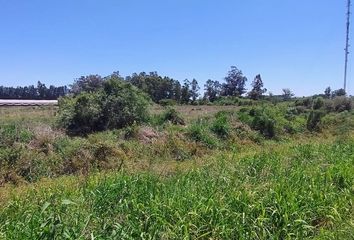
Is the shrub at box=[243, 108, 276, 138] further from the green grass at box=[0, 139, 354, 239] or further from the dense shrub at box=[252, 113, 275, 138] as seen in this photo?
the green grass at box=[0, 139, 354, 239]

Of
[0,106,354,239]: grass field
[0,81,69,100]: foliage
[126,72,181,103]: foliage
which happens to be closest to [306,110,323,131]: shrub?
[0,106,354,239]: grass field

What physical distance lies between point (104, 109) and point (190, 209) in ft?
37.8

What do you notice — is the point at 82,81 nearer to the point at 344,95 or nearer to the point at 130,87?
the point at 130,87

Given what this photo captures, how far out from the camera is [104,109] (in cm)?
1605

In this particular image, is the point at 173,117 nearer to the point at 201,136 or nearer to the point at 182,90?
the point at 201,136

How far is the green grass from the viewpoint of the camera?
169 inches

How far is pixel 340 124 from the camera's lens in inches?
993

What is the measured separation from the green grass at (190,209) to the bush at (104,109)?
899 centimetres

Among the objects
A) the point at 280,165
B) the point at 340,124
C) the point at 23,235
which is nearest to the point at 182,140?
the point at 280,165

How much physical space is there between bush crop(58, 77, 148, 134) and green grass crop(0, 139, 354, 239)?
8993 mm

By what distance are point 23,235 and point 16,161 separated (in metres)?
6.85

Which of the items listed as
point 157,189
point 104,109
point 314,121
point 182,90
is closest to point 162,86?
point 182,90

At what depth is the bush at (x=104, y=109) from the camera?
50.7 ft

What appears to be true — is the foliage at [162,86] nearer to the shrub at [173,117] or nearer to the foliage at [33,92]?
the foliage at [33,92]
